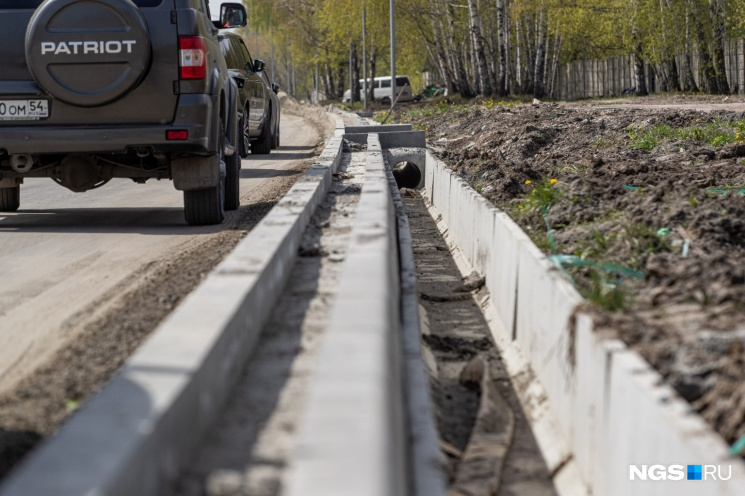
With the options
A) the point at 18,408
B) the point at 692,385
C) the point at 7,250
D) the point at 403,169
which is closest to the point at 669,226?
the point at 692,385

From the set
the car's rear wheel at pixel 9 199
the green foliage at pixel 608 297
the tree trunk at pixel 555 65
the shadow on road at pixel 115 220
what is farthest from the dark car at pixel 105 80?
the tree trunk at pixel 555 65

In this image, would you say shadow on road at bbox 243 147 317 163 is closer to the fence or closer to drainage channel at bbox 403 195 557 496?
drainage channel at bbox 403 195 557 496

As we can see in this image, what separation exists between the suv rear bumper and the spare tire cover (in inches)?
10.8

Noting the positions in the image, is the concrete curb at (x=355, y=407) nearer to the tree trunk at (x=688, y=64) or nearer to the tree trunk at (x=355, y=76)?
the tree trunk at (x=688, y=64)

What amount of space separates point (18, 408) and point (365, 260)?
72.5 inches

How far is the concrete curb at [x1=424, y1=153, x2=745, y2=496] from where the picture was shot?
10.3 feet

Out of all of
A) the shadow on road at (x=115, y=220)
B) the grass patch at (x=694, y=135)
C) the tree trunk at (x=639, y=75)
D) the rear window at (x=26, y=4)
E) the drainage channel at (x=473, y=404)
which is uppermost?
the tree trunk at (x=639, y=75)

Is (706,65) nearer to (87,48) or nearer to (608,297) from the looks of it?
(87,48)

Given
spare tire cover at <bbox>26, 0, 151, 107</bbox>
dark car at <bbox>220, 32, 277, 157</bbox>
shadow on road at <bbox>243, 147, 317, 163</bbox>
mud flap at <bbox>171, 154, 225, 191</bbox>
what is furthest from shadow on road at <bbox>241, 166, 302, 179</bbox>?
spare tire cover at <bbox>26, 0, 151, 107</bbox>

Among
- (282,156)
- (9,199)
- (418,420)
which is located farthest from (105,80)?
(282,156)

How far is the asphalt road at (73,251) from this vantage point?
5.37m

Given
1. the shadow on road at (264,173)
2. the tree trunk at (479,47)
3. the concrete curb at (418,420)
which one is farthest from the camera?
the tree trunk at (479,47)

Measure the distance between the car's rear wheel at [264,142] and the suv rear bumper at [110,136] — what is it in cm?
1177

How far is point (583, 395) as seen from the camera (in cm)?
413
